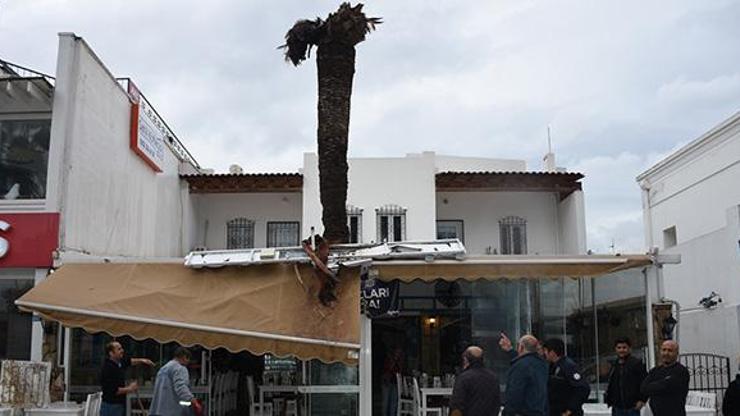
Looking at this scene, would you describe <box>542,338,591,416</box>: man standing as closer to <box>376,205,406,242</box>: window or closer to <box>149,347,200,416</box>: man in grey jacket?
<box>149,347,200,416</box>: man in grey jacket

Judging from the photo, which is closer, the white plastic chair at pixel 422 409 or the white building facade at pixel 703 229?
the white plastic chair at pixel 422 409

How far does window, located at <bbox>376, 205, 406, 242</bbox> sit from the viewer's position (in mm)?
22016

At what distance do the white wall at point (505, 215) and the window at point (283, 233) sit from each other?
459 centimetres

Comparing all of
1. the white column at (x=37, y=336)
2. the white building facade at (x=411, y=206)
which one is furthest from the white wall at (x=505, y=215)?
the white column at (x=37, y=336)

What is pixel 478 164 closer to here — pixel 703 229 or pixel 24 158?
pixel 703 229

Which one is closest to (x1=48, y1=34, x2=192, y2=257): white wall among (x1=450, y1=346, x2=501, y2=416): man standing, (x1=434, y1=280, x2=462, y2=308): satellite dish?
(x1=434, y1=280, x2=462, y2=308): satellite dish

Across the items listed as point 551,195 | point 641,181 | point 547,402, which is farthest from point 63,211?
point 641,181

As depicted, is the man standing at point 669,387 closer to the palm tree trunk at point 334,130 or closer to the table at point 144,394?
the palm tree trunk at point 334,130

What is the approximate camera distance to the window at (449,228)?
23078 mm

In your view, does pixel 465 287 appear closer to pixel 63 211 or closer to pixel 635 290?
pixel 635 290

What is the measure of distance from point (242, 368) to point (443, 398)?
4457 millimetres

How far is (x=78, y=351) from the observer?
12.8 metres

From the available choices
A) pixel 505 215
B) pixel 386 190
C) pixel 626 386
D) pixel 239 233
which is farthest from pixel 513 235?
pixel 626 386

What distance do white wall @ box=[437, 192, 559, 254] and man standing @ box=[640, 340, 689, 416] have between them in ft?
46.9
